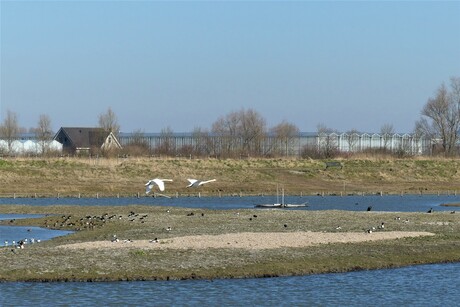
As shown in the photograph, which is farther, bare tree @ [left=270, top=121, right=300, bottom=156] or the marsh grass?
bare tree @ [left=270, top=121, right=300, bottom=156]

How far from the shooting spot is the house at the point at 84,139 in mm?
149750

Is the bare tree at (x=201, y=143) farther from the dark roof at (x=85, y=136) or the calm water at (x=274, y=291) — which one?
the calm water at (x=274, y=291)

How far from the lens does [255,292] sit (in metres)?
30.4

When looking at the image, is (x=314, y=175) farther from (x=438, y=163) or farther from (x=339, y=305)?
(x=339, y=305)

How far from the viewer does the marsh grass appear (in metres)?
33.0

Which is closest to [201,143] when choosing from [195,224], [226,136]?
[226,136]

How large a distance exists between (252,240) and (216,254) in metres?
4.88

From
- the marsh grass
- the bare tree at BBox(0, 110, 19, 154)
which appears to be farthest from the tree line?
the marsh grass

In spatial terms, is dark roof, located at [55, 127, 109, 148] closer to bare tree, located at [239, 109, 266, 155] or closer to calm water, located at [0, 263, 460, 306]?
bare tree, located at [239, 109, 266, 155]

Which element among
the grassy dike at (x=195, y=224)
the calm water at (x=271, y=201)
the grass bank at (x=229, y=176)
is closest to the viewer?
the grassy dike at (x=195, y=224)

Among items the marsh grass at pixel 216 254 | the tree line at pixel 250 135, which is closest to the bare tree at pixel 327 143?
the tree line at pixel 250 135

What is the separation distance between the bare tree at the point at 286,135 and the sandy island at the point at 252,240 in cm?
11363

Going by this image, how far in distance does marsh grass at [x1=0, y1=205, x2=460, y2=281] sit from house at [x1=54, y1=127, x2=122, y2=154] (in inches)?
3742

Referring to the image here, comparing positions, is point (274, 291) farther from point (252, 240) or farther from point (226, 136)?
point (226, 136)
